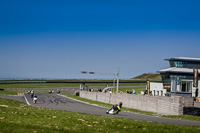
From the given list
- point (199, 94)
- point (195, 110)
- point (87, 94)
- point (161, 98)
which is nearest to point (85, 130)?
point (195, 110)

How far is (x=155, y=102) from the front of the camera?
4169 centimetres

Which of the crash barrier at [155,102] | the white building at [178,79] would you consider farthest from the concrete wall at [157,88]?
the crash barrier at [155,102]

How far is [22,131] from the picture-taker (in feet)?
46.0

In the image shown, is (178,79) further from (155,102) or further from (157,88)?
(155,102)

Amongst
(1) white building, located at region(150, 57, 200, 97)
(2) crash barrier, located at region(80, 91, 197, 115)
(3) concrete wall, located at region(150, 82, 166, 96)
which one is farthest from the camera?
(3) concrete wall, located at region(150, 82, 166, 96)

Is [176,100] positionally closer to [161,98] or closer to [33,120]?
[161,98]

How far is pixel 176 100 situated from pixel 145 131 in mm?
20964

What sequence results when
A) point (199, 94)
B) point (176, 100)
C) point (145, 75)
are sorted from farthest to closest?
point (145, 75) → point (199, 94) → point (176, 100)

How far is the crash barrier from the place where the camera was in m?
35.2

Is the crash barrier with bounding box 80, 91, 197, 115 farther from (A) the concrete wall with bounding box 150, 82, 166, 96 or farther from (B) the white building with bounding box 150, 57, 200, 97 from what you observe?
(A) the concrete wall with bounding box 150, 82, 166, 96

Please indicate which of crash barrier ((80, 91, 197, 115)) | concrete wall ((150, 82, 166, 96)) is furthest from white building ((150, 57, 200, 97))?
crash barrier ((80, 91, 197, 115))

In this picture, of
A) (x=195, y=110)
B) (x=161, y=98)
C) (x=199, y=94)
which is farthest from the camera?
(x=199, y=94)

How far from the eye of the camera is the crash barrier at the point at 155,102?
35156 millimetres

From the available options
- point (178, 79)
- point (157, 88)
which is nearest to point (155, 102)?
point (178, 79)
